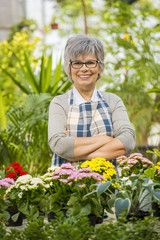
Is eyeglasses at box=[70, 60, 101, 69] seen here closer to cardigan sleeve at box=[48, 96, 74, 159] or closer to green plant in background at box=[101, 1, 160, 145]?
cardigan sleeve at box=[48, 96, 74, 159]

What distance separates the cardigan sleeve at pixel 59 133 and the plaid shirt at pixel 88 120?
0.05 m

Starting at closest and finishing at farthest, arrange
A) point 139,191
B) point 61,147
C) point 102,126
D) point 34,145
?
point 139,191 → point 61,147 → point 102,126 → point 34,145

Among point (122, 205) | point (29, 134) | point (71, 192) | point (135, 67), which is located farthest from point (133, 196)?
point (135, 67)

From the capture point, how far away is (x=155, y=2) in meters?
10.4

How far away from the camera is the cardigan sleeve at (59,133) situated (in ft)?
7.15

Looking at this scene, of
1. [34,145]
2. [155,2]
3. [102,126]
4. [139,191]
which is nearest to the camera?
[139,191]

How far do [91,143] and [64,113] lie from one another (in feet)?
0.95

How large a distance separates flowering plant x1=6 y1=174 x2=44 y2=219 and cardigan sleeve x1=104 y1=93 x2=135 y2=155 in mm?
614

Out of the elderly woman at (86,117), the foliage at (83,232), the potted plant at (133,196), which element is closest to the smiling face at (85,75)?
the elderly woman at (86,117)

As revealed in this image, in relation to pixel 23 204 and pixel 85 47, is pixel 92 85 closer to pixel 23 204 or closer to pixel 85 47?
pixel 85 47

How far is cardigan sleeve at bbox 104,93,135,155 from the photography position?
2.26m

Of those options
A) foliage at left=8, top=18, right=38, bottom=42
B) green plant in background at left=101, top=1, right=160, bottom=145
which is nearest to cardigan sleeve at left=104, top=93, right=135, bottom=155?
green plant in background at left=101, top=1, right=160, bottom=145

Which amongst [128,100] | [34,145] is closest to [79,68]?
[34,145]

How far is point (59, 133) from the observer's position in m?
2.22
